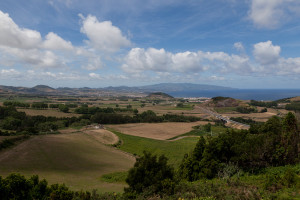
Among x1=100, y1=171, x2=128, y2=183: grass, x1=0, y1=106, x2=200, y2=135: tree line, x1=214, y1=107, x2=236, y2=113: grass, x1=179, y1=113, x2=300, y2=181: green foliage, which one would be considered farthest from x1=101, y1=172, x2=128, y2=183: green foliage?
x1=214, y1=107, x2=236, y2=113: grass

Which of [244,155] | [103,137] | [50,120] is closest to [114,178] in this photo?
[244,155]

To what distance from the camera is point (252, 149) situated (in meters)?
22.9

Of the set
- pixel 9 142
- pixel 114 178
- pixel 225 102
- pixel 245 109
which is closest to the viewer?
pixel 114 178

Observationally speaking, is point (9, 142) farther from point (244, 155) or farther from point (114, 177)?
point (244, 155)

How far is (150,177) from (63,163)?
2467 centimetres

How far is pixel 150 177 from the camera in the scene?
51.1 ft

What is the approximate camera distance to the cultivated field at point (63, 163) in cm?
2540

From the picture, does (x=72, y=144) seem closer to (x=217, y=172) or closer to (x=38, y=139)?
(x=38, y=139)

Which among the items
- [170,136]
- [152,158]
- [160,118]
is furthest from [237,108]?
[152,158]

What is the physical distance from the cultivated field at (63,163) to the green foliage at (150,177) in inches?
282

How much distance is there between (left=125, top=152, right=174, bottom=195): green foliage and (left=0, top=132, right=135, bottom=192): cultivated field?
23.5 ft

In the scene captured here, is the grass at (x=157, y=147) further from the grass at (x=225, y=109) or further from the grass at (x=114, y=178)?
the grass at (x=225, y=109)

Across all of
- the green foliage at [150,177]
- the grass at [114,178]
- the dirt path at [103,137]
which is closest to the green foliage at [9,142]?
the dirt path at [103,137]

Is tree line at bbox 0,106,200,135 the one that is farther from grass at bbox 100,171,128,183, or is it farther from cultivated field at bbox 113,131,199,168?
grass at bbox 100,171,128,183
